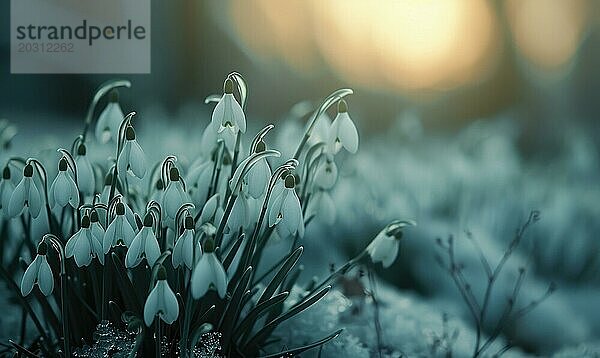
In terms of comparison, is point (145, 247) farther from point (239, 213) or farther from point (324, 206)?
point (324, 206)

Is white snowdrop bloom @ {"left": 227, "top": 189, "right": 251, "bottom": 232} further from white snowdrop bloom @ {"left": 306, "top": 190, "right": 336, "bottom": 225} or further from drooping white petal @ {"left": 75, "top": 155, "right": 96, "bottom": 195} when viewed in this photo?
drooping white petal @ {"left": 75, "top": 155, "right": 96, "bottom": 195}

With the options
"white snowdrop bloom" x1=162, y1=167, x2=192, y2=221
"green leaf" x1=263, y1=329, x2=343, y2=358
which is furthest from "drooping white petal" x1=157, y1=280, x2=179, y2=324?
"green leaf" x1=263, y1=329, x2=343, y2=358

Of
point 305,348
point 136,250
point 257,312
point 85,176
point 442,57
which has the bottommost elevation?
point 305,348

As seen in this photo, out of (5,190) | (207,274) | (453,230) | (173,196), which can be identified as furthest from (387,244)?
(5,190)

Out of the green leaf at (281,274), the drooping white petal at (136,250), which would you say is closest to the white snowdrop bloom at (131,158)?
the drooping white petal at (136,250)

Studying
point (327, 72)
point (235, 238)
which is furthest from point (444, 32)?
point (235, 238)
